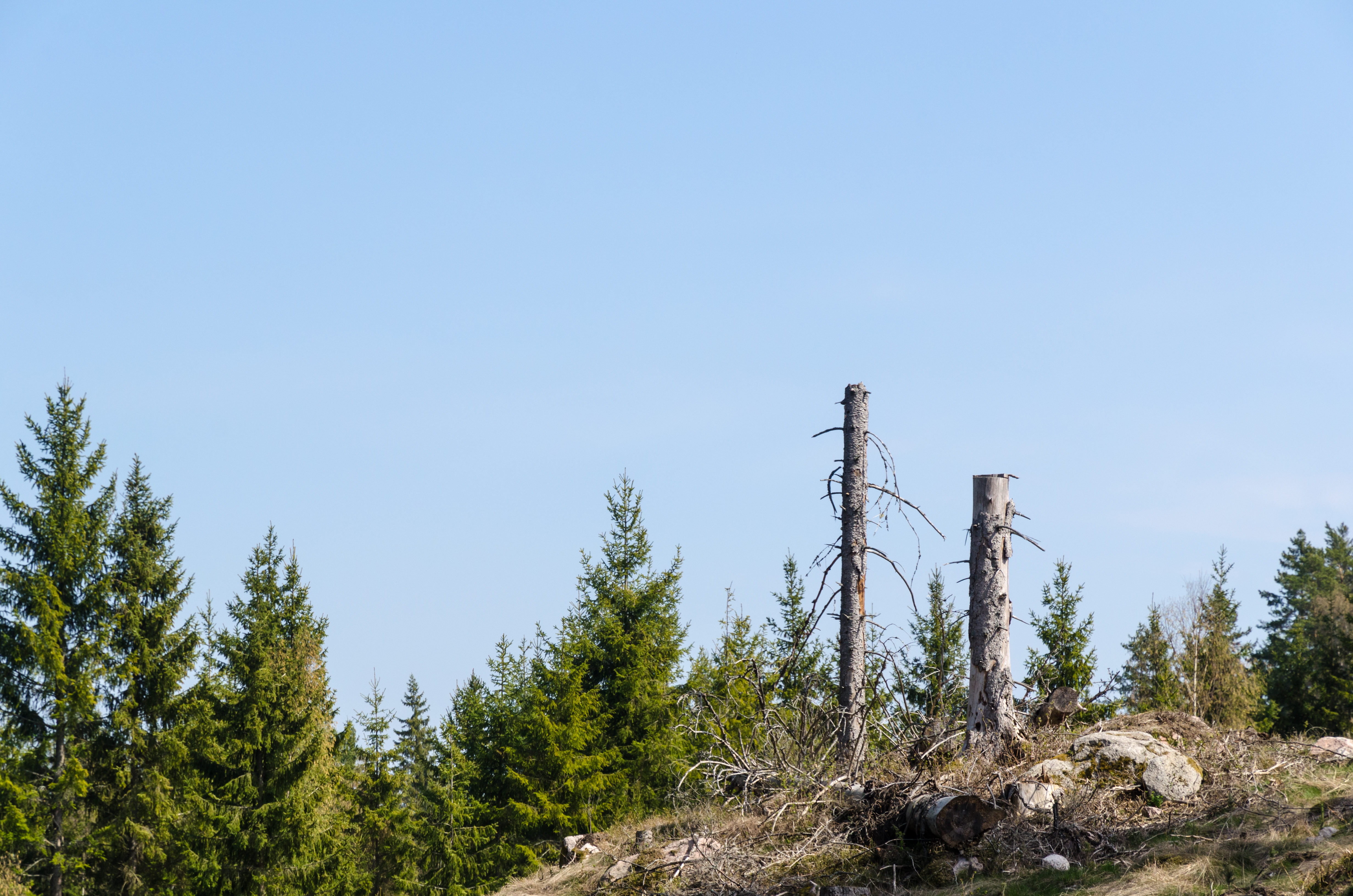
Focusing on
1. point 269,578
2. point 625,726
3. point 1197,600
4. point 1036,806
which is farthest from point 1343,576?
point 1036,806

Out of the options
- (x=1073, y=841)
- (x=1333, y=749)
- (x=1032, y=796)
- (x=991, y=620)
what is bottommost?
(x=1073, y=841)

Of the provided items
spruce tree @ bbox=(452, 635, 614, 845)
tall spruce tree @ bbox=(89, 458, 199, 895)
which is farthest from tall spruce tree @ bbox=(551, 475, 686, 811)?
tall spruce tree @ bbox=(89, 458, 199, 895)

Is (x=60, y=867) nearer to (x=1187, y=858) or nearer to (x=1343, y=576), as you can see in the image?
(x=1187, y=858)

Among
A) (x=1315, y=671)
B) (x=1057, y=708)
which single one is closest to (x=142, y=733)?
(x=1057, y=708)

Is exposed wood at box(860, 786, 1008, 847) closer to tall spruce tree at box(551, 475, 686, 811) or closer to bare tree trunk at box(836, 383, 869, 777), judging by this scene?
bare tree trunk at box(836, 383, 869, 777)

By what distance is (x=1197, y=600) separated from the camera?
4112 cm

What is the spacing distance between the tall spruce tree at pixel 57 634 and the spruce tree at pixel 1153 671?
95.5 feet

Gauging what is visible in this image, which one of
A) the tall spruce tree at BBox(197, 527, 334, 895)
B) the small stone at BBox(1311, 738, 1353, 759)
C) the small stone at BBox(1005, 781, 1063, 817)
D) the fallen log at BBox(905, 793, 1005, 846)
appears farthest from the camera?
the tall spruce tree at BBox(197, 527, 334, 895)

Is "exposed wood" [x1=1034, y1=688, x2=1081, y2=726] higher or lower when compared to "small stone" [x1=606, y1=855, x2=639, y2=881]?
higher

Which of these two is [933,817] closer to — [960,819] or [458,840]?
[960,819]

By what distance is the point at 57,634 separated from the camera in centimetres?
3052

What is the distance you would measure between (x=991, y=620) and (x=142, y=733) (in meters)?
25.9

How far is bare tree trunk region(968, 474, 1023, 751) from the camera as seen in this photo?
13539 mm

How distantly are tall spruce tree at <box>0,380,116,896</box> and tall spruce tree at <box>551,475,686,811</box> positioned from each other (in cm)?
1281
